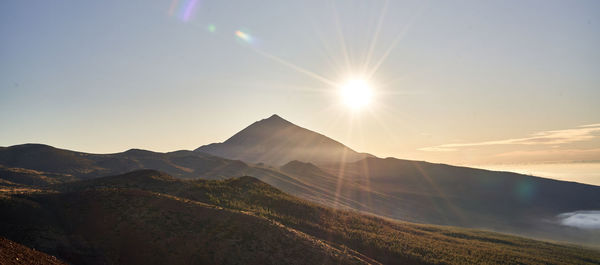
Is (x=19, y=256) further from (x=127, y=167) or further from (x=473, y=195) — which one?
(x=473, y=195)

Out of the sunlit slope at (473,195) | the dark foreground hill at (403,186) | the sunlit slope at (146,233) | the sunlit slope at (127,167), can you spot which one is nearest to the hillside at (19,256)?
the sunlit slope at (146,233)

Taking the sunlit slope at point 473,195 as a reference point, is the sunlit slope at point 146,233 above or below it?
below

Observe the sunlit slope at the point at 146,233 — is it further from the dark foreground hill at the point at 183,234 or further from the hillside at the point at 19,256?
the hillside at the point at 19,256

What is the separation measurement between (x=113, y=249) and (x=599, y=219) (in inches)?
5424

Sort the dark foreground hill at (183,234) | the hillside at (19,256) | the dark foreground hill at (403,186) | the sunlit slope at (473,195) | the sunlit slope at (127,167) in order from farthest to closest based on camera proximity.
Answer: the sunlit slope at (473,195) < the dark foreground hill at (403,186) < the sunlit slope at (127,167) < the dark foreground hill at (183,234) < the hillside at (19,256)

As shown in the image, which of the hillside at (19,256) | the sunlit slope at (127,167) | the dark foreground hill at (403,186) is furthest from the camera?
the dark foreground hill at (403,186)

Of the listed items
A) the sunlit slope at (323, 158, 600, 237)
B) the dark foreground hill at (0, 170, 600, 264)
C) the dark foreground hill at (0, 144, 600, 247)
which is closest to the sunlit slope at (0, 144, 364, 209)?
the dark foreground hill at (0, 144, 600, 247)

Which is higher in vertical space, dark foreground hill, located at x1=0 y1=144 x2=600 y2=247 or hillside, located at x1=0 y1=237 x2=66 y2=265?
dark foreground hill, located at x1=0 y1=144 x2=600 y2=247

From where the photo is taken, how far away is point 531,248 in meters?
42.0

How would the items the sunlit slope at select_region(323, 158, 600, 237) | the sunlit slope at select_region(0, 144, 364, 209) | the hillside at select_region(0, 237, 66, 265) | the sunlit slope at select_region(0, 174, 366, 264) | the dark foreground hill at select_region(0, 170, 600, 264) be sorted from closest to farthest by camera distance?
1. the hillside at select_region(0, 237, 66, 265)
2. the sunlit slope at select_region(0, 174, 366, 264)
3. the dark foreground hill at select_region(0, 170, 600, 264)
4. the sunlit slope at select_region(0, 144, 364, 209)
5. the sunlit slope at select_region(323, 158, 600, 237)

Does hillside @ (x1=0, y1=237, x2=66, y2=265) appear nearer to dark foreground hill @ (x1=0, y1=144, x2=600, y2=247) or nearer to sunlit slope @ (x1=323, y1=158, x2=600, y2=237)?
dark foreground hill @ (x1=0, y1=144, x2=600, y2=247)

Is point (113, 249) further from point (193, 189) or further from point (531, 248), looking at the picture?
point (531, 248)

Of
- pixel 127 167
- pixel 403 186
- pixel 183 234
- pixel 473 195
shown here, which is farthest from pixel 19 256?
pixel 473 195

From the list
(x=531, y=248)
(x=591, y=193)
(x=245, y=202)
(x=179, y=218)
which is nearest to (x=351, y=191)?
(x=531, y=248)
